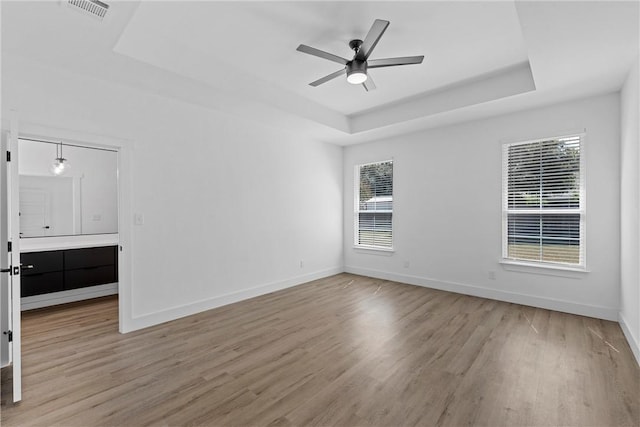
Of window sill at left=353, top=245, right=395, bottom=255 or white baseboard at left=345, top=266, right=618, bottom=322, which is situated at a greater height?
window sill at left=353, top=245, right=395, bottom=255

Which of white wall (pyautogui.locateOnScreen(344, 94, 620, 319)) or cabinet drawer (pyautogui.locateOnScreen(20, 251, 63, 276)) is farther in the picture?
cabinet drawer (pyautogui.locateOnScreen(20, 251, 63, 276))

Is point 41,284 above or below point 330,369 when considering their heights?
above

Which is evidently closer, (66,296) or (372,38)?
(372,38)

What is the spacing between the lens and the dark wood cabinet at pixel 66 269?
4.03m

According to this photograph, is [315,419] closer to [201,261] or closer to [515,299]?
[201,261]

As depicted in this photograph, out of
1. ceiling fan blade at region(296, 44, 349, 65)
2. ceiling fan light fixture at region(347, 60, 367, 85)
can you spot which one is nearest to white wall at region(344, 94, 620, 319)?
ceiling fan light fixture at region(347, 60, 367, 85)

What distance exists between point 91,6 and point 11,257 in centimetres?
191

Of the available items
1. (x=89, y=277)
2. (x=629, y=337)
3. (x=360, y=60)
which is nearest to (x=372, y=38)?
(x=360, y=60)

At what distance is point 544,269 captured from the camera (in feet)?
13.2

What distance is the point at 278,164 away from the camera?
505 centimetres

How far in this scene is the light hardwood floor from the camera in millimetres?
1972

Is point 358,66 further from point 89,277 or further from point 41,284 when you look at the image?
point 41,284

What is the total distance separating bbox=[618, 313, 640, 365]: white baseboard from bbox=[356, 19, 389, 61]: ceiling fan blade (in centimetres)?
349

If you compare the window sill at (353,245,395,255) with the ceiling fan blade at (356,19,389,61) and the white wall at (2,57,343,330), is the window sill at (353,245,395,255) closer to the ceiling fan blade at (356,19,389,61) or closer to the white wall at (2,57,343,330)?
the white wall at (2,57,343,330)
